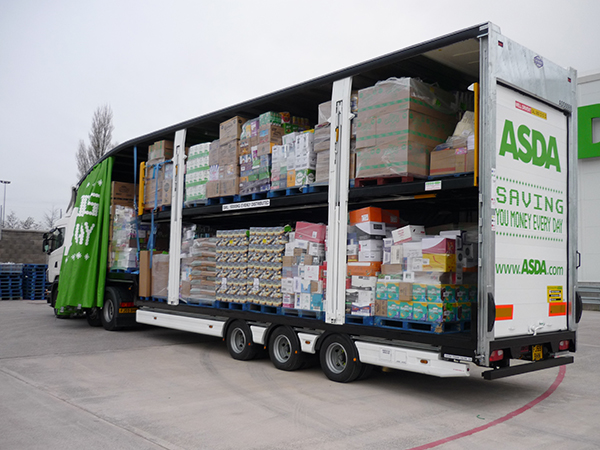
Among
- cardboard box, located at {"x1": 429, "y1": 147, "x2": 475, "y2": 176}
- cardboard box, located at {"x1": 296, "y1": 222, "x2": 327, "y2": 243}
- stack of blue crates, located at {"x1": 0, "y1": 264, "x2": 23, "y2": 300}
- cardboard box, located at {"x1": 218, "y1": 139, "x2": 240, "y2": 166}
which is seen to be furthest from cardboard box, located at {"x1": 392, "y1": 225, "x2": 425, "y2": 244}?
stack of blue crates, located at {"x1": 0, "y1": 264, "x2": 23, "y2": 300}

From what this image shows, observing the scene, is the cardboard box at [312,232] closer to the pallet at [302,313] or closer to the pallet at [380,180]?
the pallet at [380,180]

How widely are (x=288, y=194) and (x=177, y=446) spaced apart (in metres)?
4.21

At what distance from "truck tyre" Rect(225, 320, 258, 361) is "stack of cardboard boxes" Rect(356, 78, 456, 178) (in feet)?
10.7

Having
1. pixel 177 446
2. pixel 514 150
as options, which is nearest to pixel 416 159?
pixel 514 150

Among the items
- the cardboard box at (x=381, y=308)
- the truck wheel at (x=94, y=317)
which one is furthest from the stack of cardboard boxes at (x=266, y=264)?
the truck wheel at (x=94, y=317)

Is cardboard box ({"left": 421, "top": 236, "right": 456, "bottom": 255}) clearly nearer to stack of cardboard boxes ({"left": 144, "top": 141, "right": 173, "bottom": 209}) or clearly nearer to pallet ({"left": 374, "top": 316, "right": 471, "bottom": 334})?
pallet ({"left": 374, "top": 316, "right": 471, "bottom": 334})

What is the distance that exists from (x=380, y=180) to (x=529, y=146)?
1.74 metres

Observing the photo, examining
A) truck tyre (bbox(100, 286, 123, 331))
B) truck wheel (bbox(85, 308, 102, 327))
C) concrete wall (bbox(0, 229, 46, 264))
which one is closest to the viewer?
truck tyre (bbox(100, 286, 123, 331))

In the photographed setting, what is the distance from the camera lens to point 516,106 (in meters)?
6.29

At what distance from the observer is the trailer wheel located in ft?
23.1

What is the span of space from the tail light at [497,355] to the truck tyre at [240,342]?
13.0ft

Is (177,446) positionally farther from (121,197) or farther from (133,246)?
(121,197)

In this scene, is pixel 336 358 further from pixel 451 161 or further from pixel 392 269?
pixel 451 161

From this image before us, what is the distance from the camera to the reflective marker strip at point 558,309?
22.1 ft
